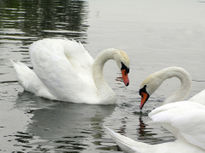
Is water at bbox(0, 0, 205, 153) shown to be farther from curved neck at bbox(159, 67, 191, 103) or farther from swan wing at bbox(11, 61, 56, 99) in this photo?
curved neck at bbox(159, 67, 191, 103)

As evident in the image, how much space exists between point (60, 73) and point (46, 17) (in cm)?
1281

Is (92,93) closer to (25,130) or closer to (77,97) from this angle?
(77,97)

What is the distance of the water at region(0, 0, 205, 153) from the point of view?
8.16 metres

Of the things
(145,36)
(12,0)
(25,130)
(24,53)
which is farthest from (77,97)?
(12,0)

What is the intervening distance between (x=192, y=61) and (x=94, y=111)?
529cm

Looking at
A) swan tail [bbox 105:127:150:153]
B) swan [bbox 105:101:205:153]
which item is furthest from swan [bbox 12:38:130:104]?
swan [bbox 105:101:205:153]

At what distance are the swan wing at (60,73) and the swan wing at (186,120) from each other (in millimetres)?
4110

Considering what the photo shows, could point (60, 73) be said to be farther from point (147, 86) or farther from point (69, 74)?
point (147, 86)

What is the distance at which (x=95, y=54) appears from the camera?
14867 millimetres

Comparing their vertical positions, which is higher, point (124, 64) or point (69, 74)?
point (124, 64)

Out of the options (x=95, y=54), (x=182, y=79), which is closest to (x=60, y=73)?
(x=182, y=79)

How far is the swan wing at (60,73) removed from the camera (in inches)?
403

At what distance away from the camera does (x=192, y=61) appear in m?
14.5

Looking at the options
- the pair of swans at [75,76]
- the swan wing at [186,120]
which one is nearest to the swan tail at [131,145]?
the swan wing at [186,120]
